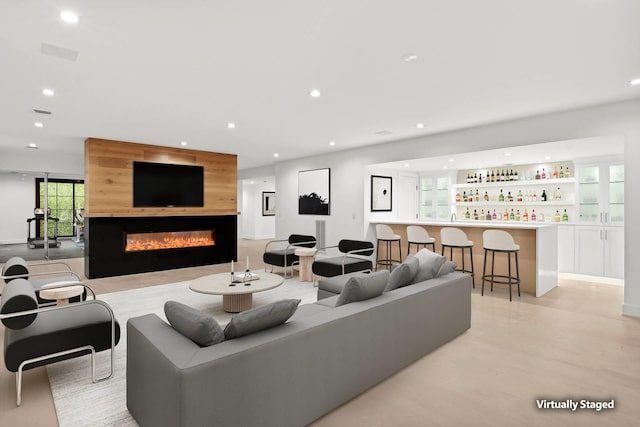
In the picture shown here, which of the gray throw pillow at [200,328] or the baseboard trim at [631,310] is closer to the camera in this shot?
the gray throw pillow at [200,328]

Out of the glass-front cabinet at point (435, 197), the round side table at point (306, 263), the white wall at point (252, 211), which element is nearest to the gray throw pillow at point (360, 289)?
the round side table at point (306, 263)

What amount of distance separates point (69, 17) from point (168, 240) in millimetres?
5873

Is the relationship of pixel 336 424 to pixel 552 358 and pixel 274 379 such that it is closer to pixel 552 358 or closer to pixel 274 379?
pixel 274 379

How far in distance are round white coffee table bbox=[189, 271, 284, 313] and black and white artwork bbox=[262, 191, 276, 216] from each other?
9.76m

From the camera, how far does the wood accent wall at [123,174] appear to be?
6648mm

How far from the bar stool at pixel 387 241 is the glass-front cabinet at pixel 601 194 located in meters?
3.50

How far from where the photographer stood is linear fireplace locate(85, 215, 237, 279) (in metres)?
6.79

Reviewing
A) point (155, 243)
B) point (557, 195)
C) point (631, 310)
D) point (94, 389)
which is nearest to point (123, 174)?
point (155, 243)

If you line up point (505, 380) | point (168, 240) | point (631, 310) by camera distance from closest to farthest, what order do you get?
point (505, 380) < point (631, 310) < point (168, 240)

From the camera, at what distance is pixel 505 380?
8.90 ft

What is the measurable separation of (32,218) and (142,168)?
693 centimetres

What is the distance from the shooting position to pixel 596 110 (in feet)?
15.0

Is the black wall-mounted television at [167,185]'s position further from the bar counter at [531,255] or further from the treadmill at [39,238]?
the bar counter at [531,255]

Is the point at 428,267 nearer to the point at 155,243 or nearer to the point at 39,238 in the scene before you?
the point at 155,243
